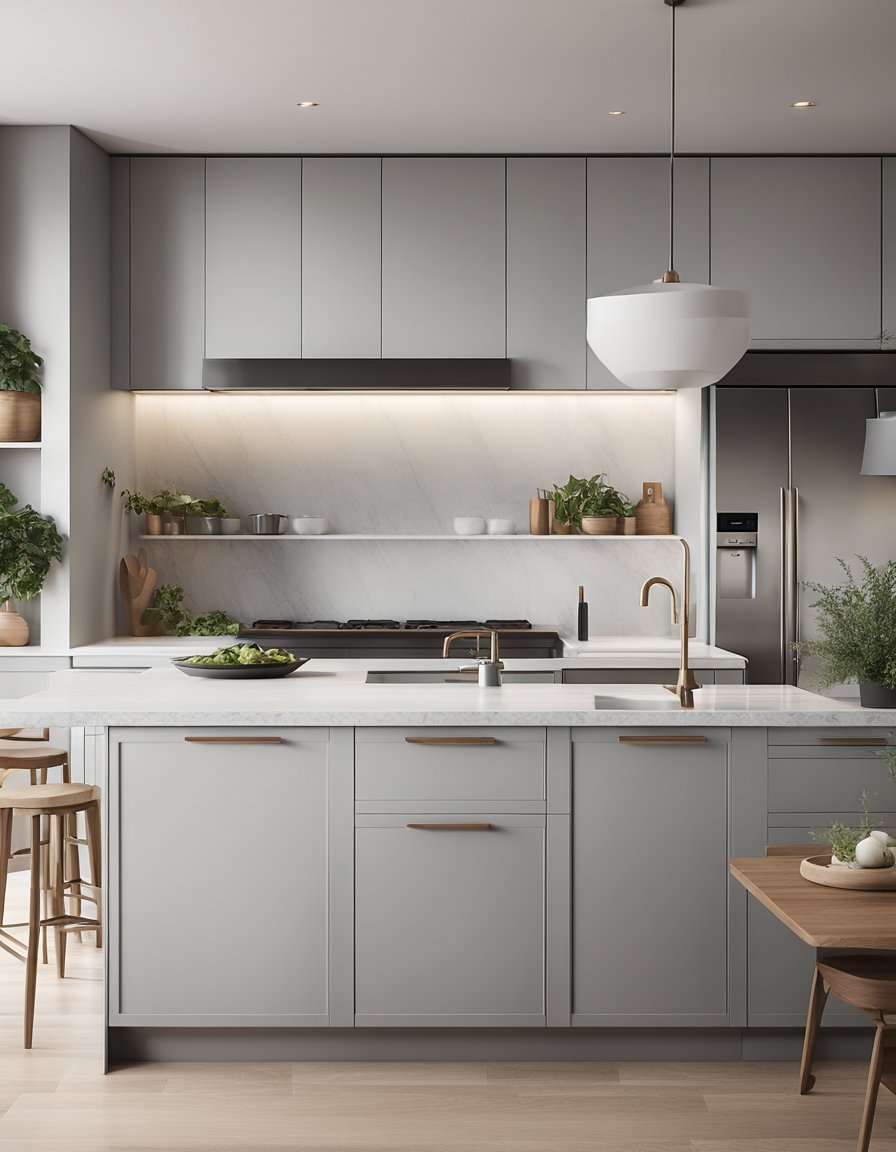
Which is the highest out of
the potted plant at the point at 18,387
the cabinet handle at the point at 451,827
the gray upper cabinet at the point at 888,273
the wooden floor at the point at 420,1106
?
the gray upper cabinet at the point at 888,273

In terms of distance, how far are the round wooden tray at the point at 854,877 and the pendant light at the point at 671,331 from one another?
1.15 m

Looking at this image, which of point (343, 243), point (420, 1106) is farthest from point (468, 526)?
point (420, 1106)

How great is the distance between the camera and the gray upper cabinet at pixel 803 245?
5.31 m

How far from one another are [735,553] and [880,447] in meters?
0.74

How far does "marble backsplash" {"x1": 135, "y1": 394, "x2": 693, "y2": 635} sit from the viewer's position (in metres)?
5.89

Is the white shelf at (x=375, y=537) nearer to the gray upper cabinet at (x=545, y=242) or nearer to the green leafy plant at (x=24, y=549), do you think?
the green leafy plant at (x=24, y=549)

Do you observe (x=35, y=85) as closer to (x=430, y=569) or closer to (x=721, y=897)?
(x=430, y=569)

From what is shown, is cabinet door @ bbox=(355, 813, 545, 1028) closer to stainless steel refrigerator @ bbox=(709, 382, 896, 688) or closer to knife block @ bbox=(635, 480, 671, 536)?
stainless steel refrigerator @ bbox=(709, 382, 896, 688)

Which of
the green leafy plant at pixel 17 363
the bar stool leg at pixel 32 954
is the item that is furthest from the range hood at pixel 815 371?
the bar stool leg at pixel 32 954

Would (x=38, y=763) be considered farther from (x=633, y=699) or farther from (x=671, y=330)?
(x=671, y=330)

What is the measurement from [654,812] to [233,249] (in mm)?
3382

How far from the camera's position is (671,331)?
2748 mm

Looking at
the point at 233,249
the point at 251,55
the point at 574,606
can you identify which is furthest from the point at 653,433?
the point at 251,55

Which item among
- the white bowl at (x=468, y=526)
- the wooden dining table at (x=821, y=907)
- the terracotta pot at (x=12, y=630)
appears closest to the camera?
the wooden dining table at (x=821, y=907)
